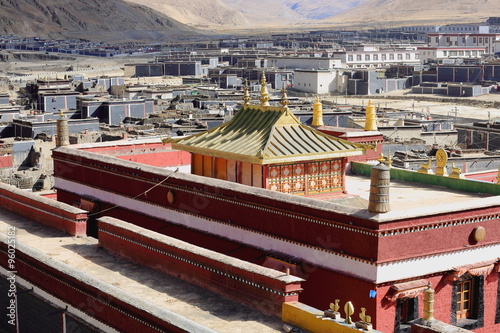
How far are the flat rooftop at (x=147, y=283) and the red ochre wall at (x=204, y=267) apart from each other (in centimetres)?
17

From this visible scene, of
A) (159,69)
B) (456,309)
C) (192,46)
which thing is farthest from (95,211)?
(192,46)

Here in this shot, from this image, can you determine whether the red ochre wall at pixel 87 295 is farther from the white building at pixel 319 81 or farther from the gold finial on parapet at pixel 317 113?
the white building at pixel 319 81

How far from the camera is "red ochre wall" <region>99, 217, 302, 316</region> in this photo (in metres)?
15.0

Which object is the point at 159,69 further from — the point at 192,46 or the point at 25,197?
the point at 25,197

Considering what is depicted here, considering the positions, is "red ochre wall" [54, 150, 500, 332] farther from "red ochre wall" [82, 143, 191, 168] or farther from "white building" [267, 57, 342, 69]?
"white building" [267, 57, 342, 69]

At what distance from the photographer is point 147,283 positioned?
17609mm

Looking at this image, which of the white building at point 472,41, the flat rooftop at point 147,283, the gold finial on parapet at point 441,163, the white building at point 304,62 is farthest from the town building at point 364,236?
the white building at point 472,41

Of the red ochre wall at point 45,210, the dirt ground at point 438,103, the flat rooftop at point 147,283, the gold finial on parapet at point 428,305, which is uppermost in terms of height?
the gold finial on parapet at point 428,305

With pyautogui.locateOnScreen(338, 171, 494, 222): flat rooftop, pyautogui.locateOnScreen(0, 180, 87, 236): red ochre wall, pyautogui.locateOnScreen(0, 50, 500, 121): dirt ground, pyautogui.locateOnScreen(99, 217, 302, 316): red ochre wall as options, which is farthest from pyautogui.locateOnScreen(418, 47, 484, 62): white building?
pyautogui.locateOnScreen(99, 217, 302, 316): red ochre wall

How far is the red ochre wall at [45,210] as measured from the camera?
21.8 m

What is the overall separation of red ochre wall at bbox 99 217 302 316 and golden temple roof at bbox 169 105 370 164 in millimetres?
2609

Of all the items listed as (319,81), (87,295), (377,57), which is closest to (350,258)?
(87,295)

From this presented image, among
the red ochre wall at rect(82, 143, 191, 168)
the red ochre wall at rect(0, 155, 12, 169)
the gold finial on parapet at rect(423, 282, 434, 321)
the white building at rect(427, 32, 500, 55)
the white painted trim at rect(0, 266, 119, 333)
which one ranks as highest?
the white building at rect(427, 32, 500, 55)

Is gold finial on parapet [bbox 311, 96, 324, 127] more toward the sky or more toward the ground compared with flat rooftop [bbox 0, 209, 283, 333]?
more toward the sky
